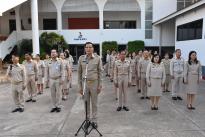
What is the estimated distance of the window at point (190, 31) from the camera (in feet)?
58.6

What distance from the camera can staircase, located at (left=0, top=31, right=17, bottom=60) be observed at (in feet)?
86.8

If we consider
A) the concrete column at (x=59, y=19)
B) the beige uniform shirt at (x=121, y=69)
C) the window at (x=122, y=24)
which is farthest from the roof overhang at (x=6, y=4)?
the beige uniform shirt at (x=121, y=69)

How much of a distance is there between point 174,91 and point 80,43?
68.0ft

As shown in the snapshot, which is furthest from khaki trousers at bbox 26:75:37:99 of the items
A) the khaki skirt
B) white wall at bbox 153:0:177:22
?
white wall at bbox 153:0:177:22

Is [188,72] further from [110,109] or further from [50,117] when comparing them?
[50,117]

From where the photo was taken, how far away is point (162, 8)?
3034 centimetres

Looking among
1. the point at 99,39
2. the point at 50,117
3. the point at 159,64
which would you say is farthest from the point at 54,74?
the point at 99,39

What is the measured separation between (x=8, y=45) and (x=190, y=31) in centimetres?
A: 1795

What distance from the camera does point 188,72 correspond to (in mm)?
9242

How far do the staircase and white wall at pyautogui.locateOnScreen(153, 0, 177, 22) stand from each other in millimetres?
15104

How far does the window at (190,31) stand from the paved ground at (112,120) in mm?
8102

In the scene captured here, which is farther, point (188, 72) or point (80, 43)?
point (80, 43)

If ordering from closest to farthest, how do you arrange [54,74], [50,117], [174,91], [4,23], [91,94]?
[91,94] → [50,117] → [54,74] → [174,91] → [4,23]

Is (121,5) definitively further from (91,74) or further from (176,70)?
(91,74)
